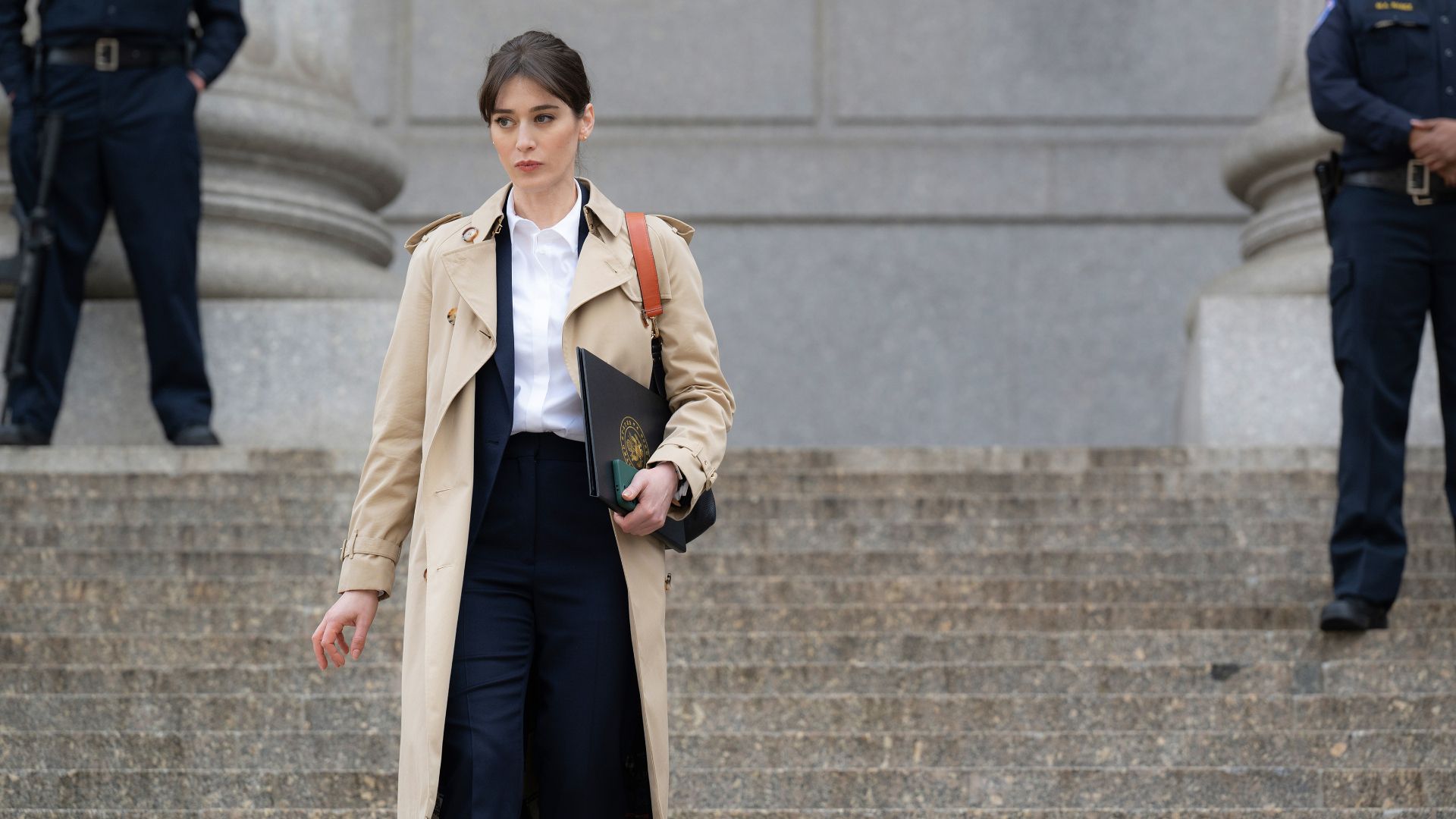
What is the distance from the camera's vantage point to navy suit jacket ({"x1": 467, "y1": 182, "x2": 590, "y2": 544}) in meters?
2.98

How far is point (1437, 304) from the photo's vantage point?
18.4 feet

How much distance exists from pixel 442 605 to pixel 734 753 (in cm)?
191

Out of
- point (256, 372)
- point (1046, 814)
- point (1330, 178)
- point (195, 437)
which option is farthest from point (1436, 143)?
point (256, 372)

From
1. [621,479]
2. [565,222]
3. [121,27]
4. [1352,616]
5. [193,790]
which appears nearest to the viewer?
[621,479]

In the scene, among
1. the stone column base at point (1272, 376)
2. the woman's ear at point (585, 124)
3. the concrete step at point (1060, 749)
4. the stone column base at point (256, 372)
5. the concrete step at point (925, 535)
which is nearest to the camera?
the woman's ear at point (585, 124)

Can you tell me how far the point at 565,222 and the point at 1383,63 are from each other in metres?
3.45

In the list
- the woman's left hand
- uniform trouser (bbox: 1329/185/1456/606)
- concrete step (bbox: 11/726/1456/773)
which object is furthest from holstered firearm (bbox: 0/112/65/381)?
the woman's left hand

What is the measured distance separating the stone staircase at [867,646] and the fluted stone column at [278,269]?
44.8 inches

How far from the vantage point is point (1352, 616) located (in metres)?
5.36

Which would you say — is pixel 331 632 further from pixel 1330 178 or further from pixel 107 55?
pixel 107 55

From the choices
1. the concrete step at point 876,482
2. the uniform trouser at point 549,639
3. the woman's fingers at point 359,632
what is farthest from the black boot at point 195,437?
the uniform trouser at point 549,639

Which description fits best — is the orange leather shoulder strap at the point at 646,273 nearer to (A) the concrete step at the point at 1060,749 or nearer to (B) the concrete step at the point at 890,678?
(A) the concrete step at the point at 1060,749

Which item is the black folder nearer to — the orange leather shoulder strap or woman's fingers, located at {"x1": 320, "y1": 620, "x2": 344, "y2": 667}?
the orange leather shoulder strap

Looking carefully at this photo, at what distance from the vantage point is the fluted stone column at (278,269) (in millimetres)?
7918
